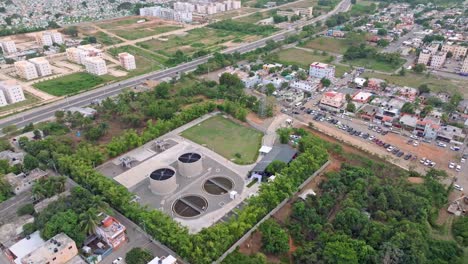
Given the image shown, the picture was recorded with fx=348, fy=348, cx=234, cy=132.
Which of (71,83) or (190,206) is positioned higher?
(190,206)

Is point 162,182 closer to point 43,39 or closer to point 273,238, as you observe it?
point 273,238

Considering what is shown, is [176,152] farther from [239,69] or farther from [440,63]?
[440,63]

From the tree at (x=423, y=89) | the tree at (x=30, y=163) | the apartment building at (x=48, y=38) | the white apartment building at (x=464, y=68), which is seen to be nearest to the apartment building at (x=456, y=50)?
the white apartment building at (x=464, y=68)

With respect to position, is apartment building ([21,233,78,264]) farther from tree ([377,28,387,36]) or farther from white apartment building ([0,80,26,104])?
tree ([377,28,387,36])

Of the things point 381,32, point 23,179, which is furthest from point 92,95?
point 381,32

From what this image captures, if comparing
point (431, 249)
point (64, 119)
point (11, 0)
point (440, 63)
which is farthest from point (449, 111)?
point (11, 0)

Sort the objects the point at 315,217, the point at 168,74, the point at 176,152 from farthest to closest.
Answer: the point at 168,74, the point at 176,152, the point at 315,217
